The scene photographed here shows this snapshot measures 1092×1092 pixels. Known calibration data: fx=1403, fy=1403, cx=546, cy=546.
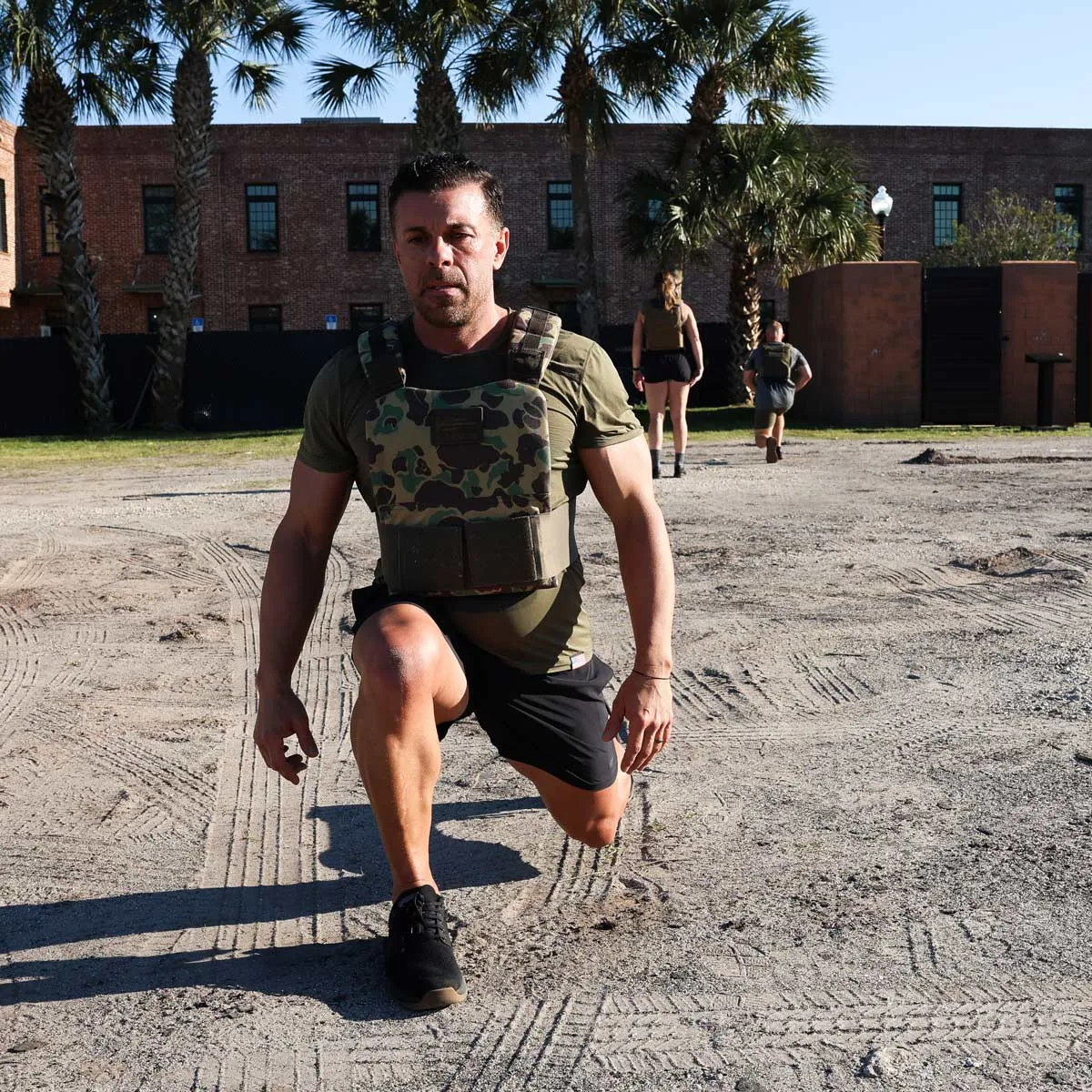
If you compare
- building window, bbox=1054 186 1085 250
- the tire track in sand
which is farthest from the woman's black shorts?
building window, bbox=1054 186 1085 250

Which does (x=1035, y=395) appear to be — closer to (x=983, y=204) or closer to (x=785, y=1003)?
(x=983, y=204)

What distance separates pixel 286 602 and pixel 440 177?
979mm

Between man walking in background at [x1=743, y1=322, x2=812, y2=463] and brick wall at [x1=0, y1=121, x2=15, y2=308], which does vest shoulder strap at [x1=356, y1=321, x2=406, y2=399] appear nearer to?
man walking in background at [x1=743, y1=322, x2=812, y2=463]

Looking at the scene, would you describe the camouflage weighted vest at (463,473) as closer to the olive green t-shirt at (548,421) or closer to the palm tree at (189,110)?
the olive green t-shirt at (548,421)

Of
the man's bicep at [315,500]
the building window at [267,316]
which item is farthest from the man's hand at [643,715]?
the building window at [267,316]

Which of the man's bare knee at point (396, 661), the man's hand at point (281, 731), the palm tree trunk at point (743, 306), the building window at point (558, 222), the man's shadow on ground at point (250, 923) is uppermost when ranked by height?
the building window at point (558, 222)

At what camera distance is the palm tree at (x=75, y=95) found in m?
23.1

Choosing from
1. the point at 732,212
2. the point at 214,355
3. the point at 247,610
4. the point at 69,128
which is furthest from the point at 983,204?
the point at 247,610

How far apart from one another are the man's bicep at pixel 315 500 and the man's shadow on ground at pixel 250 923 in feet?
2.72

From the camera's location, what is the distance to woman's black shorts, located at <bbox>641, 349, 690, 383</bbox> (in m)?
12.2

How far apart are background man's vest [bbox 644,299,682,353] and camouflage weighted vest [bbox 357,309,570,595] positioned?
367 inches

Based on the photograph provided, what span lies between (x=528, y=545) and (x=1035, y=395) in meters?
21.5

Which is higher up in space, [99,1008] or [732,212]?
→ [732,212]

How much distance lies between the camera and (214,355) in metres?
26.8
